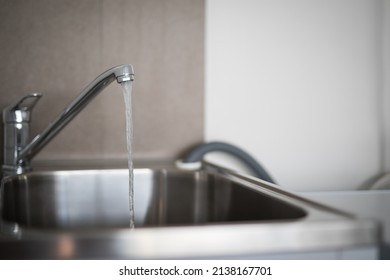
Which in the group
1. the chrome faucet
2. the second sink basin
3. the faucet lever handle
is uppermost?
the faucet lever handle

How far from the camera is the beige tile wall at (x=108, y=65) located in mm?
1113

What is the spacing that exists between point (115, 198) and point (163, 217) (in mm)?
123

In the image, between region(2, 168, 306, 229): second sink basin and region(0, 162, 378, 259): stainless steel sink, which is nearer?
region(0, 162, 378, 259): stainless steel sink

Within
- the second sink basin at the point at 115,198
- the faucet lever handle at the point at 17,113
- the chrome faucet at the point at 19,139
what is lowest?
the second sink basin at the point at 115,198

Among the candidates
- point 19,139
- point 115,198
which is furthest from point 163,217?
point 19,139

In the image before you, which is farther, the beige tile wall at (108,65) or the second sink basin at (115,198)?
the beige tile wall at (108,65)

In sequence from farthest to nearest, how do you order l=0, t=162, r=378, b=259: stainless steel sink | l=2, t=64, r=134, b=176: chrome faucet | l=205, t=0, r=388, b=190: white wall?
l=205, t=0, r=388, b=190: white wall < l=2, t=64, r=134, b=176: chrome faucet < l=0, t=162, r=378, b=259: stainless steel sink

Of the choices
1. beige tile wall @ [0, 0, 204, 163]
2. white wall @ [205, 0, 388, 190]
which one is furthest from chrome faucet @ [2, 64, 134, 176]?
white wall @ [205, 0, 388, 190]

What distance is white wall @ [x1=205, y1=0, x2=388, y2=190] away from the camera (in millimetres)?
1268

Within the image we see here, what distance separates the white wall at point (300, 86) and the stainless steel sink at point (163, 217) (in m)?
0.32

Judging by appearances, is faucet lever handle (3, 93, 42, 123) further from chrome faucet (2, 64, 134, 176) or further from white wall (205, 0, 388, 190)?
white wall (205, 0, 388, 190)

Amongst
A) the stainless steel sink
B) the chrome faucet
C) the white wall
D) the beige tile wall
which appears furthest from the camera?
the white wall

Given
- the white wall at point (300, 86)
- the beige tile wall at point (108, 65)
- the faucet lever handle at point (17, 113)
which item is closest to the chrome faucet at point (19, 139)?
the faucet lever handle at point (17, 113)

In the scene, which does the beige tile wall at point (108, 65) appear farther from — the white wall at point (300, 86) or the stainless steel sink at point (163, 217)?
the stainless steel sink at point (163, 217)
